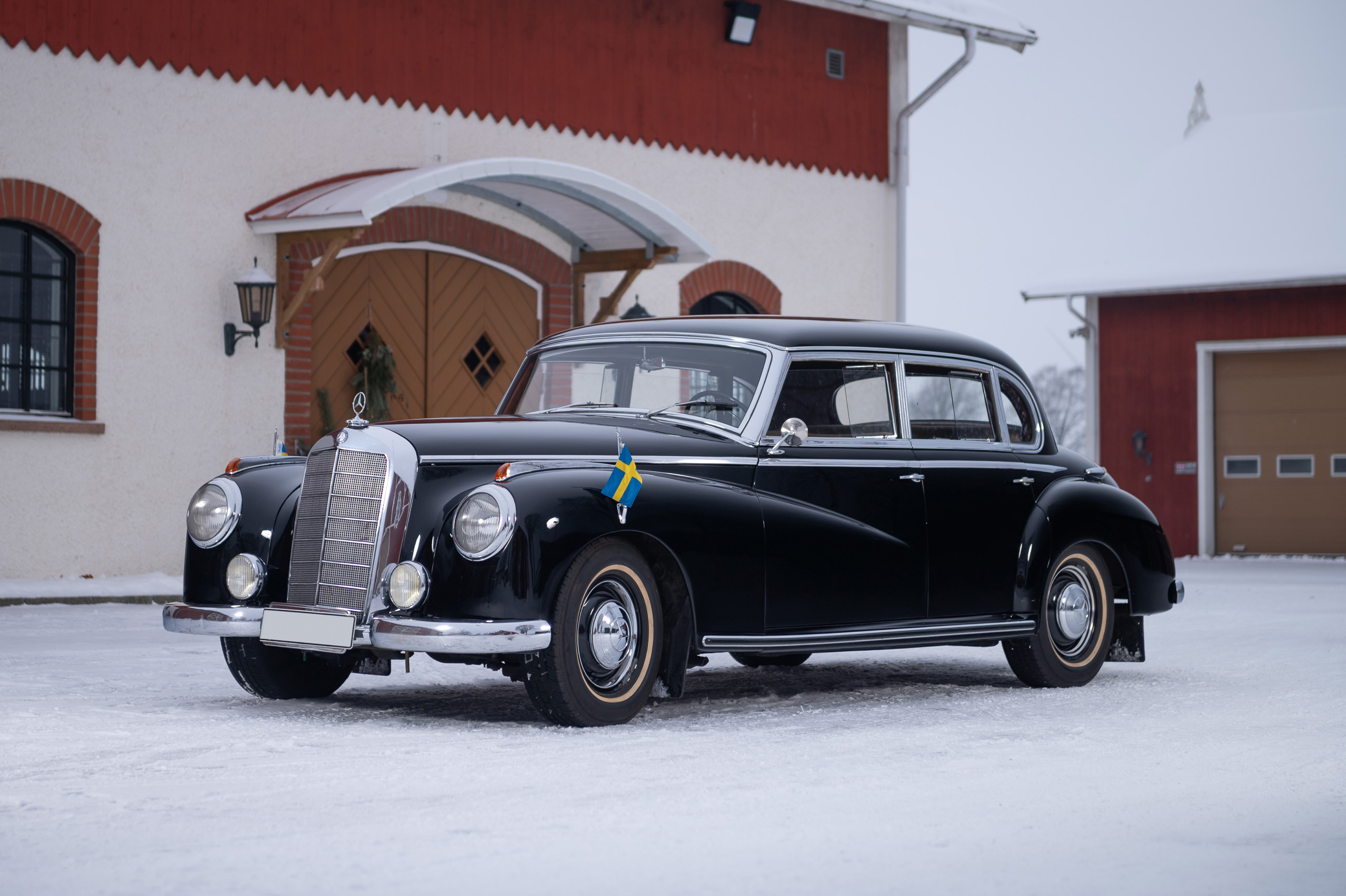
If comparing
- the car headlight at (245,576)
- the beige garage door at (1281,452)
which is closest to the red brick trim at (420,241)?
the car headlight at (245,576)

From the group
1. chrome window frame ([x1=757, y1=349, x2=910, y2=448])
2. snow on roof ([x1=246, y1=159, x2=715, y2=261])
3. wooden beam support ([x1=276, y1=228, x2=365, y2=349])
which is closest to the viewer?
chrome window frame ([x1=757, y1=349, x2=910, y2=448])

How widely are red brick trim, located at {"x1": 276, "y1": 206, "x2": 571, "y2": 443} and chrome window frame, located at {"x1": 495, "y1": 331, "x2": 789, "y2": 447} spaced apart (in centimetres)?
653

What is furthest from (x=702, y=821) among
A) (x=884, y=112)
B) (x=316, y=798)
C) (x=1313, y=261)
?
(x=1313, y=261)

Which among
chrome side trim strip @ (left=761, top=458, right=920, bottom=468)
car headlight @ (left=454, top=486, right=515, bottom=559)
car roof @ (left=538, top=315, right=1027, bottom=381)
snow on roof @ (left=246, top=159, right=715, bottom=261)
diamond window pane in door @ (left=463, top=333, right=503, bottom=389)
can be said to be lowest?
car headlight @ (left=454, top=486, right=515, bottom=559)

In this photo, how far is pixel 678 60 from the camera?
17.6 m

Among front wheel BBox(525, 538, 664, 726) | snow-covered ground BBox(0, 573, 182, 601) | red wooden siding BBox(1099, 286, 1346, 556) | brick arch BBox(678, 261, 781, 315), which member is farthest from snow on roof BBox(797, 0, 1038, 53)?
front wheel BBox(525, 538, 664, 726)

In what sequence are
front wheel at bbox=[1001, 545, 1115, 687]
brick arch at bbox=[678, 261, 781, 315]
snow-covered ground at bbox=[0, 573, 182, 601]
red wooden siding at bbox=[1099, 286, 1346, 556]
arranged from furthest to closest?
red wooden siding at bbox=[1099, 286, 1346, 556], brick arch at bbox=[678, 261, 781, 315], snow-covered ground at bbox=[0, 573, 182, 601], front wheel at bbox=[1001, 545, 1115, 687]

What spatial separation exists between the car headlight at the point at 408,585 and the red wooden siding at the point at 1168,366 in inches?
733

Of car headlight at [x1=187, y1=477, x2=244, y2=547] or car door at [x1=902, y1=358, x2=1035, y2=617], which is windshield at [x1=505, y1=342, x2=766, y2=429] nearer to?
car door at [x1=902, y1=358, x2=1035, y2=617]

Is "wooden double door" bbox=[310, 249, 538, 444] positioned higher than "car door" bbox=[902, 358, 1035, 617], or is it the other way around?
"wooden double door" bbox=[310, 249, 538, 444]

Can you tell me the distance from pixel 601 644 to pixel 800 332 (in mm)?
1975

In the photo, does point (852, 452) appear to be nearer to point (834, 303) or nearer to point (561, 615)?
point (561, 615)

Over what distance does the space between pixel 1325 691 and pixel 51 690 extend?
5.84 meters

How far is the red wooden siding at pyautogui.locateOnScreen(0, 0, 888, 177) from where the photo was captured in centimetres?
1401
